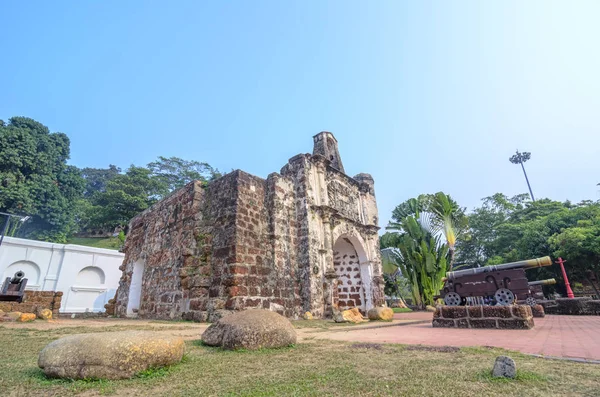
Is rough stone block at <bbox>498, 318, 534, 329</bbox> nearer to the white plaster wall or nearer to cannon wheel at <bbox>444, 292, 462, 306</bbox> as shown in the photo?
cannon wheel at <bbox>444, 292, 462, 306</bbox>

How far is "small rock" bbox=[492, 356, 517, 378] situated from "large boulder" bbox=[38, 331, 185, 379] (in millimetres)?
2752

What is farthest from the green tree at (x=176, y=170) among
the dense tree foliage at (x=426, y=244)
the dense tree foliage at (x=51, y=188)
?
the dense tree foliage at (x=426, y=244)

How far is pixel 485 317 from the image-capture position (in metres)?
5.89

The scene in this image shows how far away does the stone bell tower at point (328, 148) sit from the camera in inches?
554

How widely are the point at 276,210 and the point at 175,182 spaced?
133 ft

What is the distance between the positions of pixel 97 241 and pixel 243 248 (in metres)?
38.6

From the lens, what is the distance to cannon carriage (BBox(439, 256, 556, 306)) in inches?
361

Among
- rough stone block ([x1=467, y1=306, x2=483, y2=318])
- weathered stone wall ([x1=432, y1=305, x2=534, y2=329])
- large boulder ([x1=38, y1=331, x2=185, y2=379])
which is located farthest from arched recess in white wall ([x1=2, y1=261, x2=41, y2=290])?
rough stone block ([x1=467, y1=306, x2=483, y2=318])

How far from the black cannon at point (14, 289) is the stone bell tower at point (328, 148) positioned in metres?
12.0

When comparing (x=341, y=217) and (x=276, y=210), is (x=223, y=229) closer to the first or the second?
(x=276, y=210)

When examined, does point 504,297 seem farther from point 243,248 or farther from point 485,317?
point 243,248

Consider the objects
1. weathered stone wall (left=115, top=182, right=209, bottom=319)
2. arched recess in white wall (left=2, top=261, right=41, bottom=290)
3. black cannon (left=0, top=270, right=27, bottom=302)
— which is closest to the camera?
weathered stone wall (left=115, top=182, right=209, bottom=319)

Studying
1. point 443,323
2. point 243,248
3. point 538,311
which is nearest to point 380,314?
point 443,323

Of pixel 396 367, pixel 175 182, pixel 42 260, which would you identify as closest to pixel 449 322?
pixel 396 367
